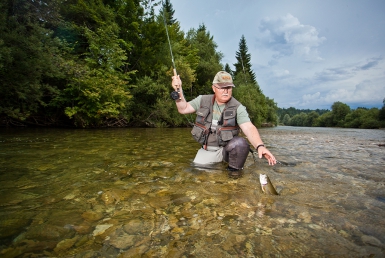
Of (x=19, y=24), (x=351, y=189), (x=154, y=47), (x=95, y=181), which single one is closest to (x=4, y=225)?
(x=95, y=181)

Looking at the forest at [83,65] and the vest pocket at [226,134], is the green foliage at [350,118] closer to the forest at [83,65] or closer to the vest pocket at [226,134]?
the forest at [83,65]

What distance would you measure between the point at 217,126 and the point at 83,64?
1605cm

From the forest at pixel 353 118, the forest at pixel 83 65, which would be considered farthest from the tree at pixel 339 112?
the forest at pixel 83 65

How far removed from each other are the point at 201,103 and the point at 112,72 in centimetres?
1584

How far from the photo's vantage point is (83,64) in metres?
16.0

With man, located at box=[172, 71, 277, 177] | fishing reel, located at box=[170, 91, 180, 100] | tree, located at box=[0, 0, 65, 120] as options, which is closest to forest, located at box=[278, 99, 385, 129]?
man, located at box=[172, 71, 277, 177]

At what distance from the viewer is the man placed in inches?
156

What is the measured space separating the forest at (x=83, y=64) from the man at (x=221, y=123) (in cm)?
283

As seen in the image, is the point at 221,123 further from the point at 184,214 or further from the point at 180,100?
the point at 184,214

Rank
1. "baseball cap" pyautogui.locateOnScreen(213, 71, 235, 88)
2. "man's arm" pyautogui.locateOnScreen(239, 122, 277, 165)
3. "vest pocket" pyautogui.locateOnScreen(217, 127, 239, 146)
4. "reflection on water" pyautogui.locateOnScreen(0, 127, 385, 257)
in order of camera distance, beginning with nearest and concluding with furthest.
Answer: "reflection on water" pyautogui.locateOnScreen(0, 127, 385, 257), "man's arm" pyautogui.locateOnScreen(239, 122, 277, 165), "baseball cap" pyautogui.locateOnScreen(213, 71, 235, 88), "vest pocket" pyautogui.locateOnScreen(217, 127, 239, 146)

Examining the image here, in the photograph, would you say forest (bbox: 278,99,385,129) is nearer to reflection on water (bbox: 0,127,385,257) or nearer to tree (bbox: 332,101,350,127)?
tree (bbox: 332,101,350,127)

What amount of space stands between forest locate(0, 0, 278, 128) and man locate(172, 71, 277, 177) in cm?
283

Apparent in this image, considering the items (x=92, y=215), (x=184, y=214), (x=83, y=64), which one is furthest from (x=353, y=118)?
(x=92, y=215)

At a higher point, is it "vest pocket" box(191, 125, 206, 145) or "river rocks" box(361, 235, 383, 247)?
"vest pocket" box(191, 125, 206, 145)
